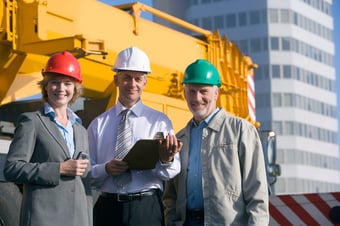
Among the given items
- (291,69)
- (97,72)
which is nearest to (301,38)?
(291,69)

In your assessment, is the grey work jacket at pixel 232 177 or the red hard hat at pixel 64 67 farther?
the grey work jacket at pixel 232 177

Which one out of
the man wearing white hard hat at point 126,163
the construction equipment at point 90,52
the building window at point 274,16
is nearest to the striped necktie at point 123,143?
the man wearing white hard hat at point 126,163

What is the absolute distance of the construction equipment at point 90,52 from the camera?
25.0 feet

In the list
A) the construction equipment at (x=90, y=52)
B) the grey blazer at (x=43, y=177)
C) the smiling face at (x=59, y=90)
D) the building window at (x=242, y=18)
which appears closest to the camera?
the grey blazer at (x=43, y=177)

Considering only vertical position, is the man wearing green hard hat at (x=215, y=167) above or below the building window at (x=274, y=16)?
below

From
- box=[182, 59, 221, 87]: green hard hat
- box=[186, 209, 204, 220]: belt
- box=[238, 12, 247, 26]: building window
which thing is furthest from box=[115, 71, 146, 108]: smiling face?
box=[238, 12, 247, 26]: building window

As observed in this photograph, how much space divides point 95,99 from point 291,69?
78703 mm

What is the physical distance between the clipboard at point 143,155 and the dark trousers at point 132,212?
0.22 m

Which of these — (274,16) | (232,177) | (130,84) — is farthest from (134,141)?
(274,16)

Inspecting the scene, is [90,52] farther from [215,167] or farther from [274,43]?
[274,43]

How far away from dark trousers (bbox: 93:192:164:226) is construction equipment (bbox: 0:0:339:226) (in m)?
1.80

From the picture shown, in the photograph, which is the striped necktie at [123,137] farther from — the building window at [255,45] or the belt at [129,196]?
the building window at [255,45]

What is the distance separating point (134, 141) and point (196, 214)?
0.63 metres

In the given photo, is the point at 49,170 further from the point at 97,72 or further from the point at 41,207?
the point at 97,72
